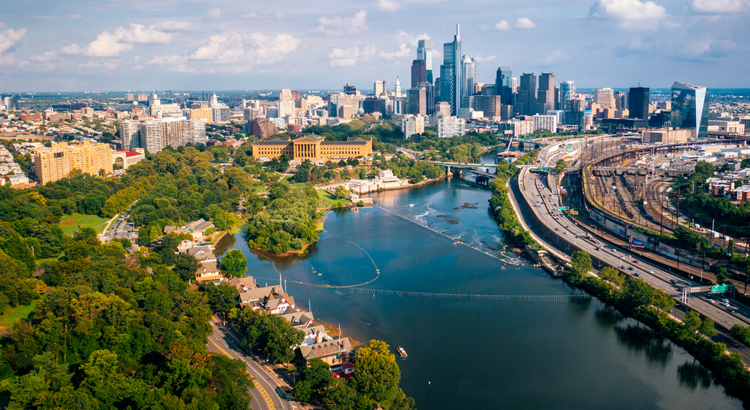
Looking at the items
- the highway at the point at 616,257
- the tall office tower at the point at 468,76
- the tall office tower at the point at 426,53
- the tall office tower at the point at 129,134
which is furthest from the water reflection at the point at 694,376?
the tall office tower at the point at 426,53

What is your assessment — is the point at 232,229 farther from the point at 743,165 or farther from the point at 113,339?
the point at 743,165

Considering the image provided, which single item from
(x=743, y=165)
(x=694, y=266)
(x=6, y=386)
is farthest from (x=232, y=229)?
(x=743, y=165)

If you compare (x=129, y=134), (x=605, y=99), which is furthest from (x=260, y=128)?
(x=605, y=99)

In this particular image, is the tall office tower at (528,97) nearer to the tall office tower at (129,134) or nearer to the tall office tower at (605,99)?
the tall office tower at (605,99)

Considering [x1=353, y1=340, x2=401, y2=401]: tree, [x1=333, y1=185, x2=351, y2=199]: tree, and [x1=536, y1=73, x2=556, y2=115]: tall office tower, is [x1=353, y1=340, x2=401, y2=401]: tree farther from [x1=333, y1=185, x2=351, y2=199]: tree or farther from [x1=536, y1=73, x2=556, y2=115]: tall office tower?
[x1=536, y1=73, x2=556, y2=115]: tall office tower

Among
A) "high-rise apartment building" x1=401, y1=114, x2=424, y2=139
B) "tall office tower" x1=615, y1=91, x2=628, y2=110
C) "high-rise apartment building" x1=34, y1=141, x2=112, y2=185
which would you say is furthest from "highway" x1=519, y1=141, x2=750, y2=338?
"tall office tower" x1=615, y1=91, x2=628, y2=110

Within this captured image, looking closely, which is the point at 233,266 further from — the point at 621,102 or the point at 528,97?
the point at 621,102
